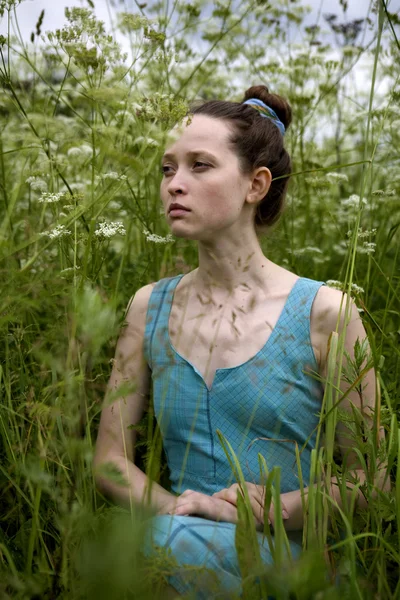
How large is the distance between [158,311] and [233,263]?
256 millimetres

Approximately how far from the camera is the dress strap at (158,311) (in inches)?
76.8

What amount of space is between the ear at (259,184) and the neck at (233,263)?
3.7 inches

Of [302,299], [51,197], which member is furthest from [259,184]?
[51,197]

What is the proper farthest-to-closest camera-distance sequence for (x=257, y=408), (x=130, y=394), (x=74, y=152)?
(x=74, y=152)
(x=130, y=394)
(x=257, y=408)

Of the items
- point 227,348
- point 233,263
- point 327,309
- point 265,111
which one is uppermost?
point 265,111

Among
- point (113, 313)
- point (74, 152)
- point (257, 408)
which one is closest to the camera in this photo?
point (113, 313)

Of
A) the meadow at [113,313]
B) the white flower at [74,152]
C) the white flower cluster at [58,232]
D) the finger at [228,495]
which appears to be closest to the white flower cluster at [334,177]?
the meadow at [113,313]

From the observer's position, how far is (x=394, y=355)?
218 cm

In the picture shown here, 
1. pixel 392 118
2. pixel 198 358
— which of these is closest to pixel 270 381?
pixel 198 358

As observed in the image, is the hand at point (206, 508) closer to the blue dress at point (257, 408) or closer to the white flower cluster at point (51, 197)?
the blue dress at point (257, 408)

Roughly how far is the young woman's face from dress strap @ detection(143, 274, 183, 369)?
240mm

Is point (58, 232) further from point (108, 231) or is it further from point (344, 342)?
point (344, 342)

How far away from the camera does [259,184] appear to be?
1954mm

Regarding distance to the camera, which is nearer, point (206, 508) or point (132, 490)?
point (206, 508)
